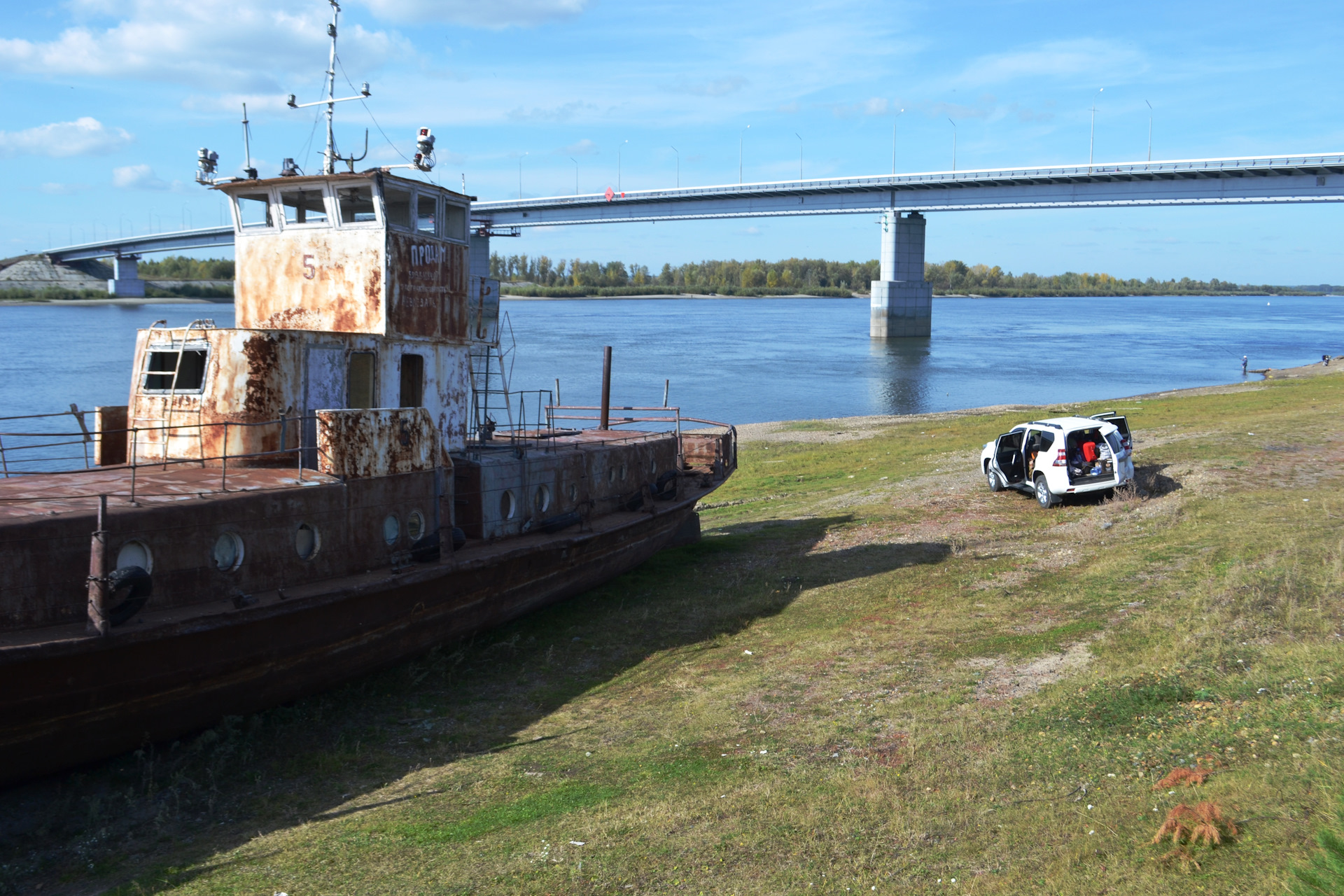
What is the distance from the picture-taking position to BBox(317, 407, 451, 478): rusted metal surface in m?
10.1

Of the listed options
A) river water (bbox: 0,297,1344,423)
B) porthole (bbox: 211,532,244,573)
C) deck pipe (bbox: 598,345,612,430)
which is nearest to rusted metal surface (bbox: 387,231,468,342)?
porthole (bbox: 211,532,244,573)

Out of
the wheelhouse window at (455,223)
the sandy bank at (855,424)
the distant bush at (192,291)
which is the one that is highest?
the distant bush at (192,291)

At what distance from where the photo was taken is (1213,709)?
7.66 m

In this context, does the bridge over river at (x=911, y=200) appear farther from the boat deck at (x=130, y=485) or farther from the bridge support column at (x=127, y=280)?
the boat deck at (x=130, y=485)

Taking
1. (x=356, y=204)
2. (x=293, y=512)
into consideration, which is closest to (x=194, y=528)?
(x=293, y=512)

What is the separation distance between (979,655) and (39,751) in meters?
8.30

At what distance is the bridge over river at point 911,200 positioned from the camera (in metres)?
63.0

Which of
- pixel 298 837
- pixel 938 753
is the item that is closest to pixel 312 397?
pixel 298 837

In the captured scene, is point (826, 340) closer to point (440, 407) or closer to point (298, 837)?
point (440, 407)

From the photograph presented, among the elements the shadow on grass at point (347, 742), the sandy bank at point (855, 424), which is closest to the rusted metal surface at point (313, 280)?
the shadow on grass at point (347, 742)

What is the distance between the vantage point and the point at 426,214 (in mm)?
12492

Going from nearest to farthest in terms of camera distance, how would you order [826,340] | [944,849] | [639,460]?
[944,849], [639,460], [826,340]

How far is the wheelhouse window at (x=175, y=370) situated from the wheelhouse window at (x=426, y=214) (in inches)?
123

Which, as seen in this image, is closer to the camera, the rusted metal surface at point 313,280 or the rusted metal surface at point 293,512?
the rusted metal surface at point 293,512
